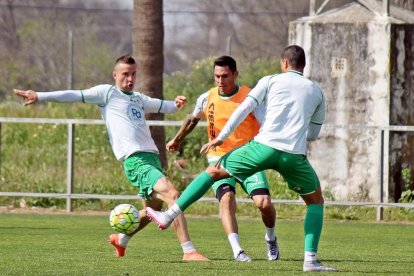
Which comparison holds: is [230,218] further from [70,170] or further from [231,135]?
[70,170]

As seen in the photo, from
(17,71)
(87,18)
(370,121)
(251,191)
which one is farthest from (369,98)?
(87,18)

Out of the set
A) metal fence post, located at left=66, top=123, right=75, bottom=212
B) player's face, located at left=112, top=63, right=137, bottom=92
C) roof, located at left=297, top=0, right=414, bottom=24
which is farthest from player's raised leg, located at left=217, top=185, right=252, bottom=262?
roof, located at left=297, top=0, right=414, bottom=24

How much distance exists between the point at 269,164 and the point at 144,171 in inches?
60.6

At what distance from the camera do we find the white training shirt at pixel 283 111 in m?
11.3

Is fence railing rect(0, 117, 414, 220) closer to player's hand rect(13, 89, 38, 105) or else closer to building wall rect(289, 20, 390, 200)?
building wall rect(289, 20, 390, 200)

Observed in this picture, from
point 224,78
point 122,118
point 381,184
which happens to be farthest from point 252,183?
point 381,184

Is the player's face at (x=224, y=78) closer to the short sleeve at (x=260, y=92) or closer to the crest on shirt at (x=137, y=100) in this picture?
the crest on shirt at (x=137, y=100)

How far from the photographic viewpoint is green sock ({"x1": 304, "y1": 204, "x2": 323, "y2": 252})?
37.3 feet

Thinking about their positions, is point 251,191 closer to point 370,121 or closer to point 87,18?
point 370,121

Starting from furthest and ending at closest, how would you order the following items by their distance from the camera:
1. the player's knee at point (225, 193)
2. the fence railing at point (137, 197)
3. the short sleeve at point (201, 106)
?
the fence railing at point (137, 197)
the short sleeve at point (201, 106)
the player's knee at point (225, 193)

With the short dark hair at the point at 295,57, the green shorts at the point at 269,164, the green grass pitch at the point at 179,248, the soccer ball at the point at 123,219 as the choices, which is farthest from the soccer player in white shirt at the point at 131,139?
the short dark hair at the point at 295,57

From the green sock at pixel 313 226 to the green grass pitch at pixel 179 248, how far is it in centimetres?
26

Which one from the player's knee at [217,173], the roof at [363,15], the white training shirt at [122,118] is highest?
the roof at [363,15]

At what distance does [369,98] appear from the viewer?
2167cm
